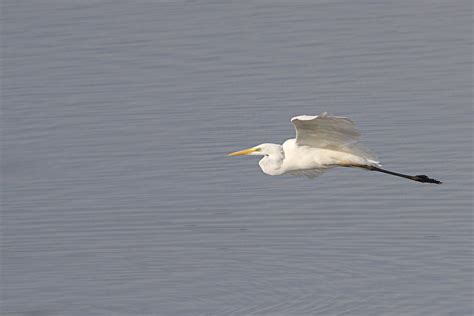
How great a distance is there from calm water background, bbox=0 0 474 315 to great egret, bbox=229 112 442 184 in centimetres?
180

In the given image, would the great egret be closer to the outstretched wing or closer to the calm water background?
the outstretched wing

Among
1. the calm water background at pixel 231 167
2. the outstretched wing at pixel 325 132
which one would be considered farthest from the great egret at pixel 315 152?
the calm water background at pixel 231 167

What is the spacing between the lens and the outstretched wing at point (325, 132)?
34.3 feet

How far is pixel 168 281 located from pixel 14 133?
3843mm

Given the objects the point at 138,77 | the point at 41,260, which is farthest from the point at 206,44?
the point at 41,260

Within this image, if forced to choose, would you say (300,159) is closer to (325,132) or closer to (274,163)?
(274,163)

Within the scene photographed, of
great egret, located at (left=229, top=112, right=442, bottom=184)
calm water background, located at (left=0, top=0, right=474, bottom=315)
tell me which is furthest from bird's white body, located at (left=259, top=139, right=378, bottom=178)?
calm water background, located at (left=0, top=0, right=474, bottom=315)

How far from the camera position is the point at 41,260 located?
14.0 metres

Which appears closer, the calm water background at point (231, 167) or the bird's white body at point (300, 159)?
the bird's white body at point (300, 159)

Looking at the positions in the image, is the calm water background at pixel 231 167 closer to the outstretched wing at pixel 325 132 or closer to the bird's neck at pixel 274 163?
the bird's neck at pixel 274 163

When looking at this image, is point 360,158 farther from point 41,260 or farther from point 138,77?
point 138,77

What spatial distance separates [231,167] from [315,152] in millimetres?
4060

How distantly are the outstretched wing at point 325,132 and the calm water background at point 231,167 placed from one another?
207cm

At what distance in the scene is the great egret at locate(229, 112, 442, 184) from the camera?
426 inches
